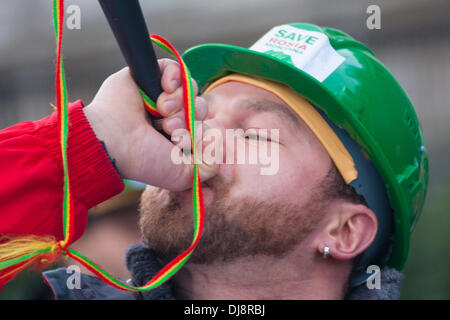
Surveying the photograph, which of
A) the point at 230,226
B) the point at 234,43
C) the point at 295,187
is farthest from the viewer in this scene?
the point at 234,43

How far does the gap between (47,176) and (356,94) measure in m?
1.20

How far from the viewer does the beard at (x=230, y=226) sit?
6.35ft

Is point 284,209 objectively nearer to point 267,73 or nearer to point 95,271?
point 267,73

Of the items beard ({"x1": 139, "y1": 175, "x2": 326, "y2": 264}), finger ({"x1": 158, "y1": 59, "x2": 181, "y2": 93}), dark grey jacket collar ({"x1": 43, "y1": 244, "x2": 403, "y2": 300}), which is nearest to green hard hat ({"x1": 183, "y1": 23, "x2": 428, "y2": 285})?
dark grey jacket collar ({"x1": 43, "y1": 244, "x2": 403, "y2": 300})

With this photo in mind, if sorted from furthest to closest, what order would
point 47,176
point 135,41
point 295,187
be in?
1. point 295,187
2. point 47,176
3. point 135,41

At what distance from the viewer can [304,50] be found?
2131 millimetres

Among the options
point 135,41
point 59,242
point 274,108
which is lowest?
Result: point 59,242

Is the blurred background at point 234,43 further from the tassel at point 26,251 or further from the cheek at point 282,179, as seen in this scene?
the tassel at point 26,251

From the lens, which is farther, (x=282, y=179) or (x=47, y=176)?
(x=282, y=179)

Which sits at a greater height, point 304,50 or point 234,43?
point 304,50

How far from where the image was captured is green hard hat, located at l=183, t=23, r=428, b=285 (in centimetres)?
207

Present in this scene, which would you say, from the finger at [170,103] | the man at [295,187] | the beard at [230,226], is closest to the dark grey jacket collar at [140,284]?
the man at [295,187]
